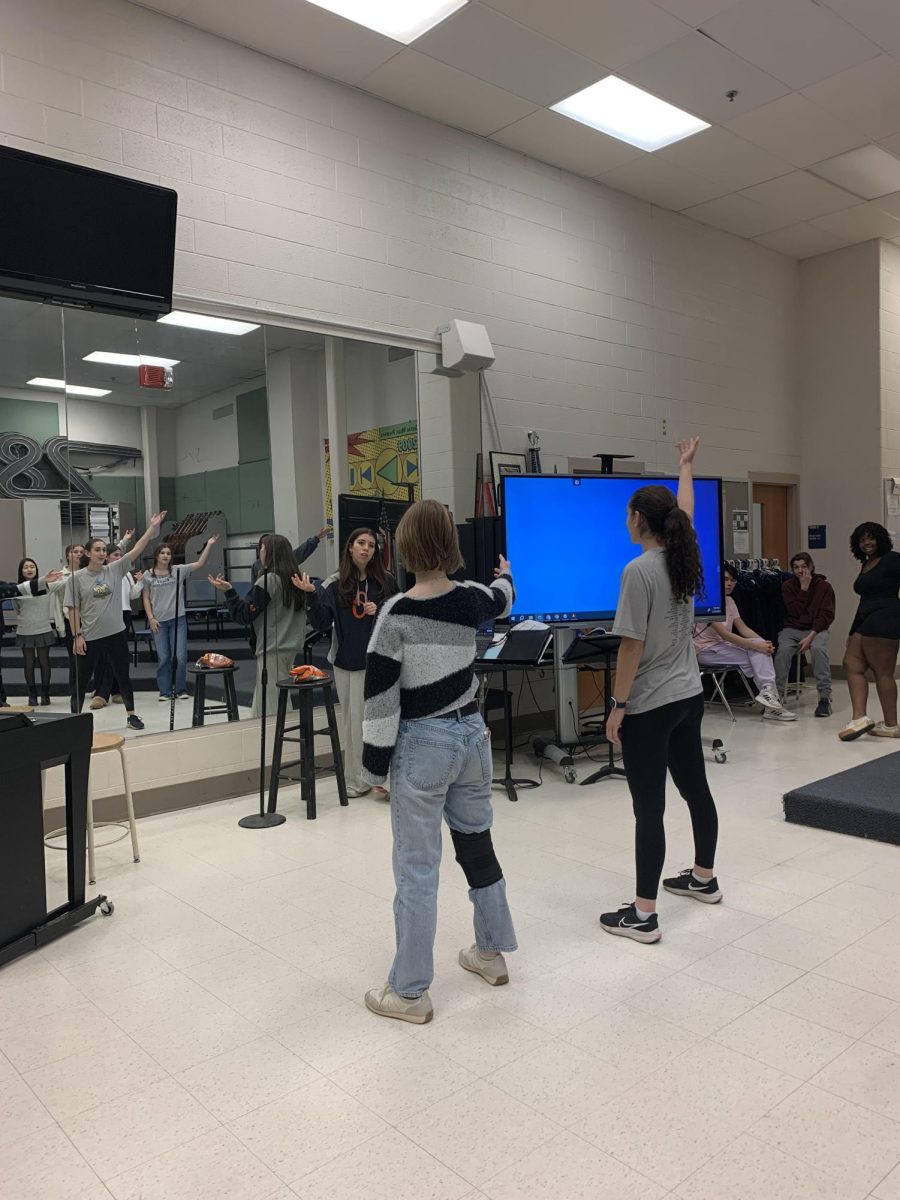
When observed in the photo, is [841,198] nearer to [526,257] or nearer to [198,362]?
[526,257]

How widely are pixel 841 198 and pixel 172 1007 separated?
756 cm

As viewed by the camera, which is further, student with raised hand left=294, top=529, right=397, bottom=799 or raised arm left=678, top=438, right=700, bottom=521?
student with raised hand left=294, top=529, right=397, bottom=799

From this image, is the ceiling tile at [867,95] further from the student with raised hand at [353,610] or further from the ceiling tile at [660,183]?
the student with raised hand at [353,610]

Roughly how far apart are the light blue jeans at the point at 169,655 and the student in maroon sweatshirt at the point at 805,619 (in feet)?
15.2

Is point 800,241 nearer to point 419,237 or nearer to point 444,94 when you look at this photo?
point 444,94

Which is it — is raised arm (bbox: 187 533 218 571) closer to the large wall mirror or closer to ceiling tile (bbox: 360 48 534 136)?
the large wall mirror

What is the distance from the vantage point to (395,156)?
5328 millimetres

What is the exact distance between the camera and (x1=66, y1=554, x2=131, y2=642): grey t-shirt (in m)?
4.12

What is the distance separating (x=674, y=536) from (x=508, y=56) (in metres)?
3.52

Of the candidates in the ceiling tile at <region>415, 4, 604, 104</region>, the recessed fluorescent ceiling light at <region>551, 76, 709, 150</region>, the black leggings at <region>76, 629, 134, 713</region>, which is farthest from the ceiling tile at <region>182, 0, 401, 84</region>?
the black leggings at <region>76, 629, 134, 713</region>

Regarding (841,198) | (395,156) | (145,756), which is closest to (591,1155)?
(145,756)

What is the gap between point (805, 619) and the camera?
23.2ft

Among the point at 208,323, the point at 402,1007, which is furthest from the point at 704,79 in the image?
the point at 402,1007

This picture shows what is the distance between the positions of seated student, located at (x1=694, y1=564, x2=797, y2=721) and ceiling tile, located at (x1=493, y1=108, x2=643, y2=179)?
305 cm
